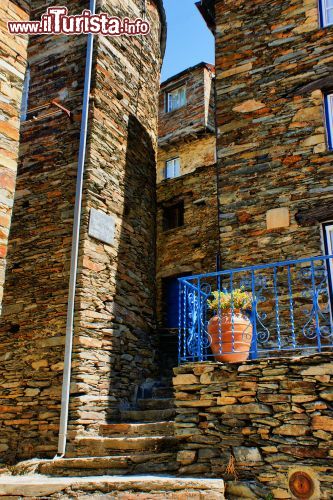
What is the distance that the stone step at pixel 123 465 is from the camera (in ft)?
17.5

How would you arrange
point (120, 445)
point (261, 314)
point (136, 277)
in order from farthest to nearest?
1. point (136, 277)
2. point (261, 314)
3. point (120, 445)

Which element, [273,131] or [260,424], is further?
[273,131]

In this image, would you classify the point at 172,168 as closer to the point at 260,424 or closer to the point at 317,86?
the point at 317,86

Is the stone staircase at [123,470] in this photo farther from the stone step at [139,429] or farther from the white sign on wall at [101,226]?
the white sign on wall at [101,226]

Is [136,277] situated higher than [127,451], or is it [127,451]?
[136,277]

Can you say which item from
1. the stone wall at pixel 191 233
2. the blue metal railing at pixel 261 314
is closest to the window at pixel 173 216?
the stone wall at pixel 191 233

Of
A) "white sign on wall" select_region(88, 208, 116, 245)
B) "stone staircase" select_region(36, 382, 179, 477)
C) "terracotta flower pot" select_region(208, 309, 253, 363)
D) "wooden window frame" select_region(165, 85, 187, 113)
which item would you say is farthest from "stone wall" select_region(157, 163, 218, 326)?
"terracotta flower pot" select_region(208, 309, 253, 363)

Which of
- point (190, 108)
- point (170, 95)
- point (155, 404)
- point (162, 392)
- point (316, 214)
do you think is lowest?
point (155, 404)

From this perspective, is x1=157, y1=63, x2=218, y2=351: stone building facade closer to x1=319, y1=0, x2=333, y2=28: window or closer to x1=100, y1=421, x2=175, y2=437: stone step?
x1=100, y1=421, x2=175, y2=437: stone step

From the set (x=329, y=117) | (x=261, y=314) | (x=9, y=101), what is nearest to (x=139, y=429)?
(x=261, y=314)

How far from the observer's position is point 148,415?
705 cm

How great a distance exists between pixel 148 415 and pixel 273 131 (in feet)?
15.3

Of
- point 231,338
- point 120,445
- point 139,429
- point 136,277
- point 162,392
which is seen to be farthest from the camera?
point 136,277

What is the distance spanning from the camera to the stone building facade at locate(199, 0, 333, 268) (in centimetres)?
745
